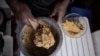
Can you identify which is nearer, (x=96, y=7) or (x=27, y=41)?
(x=27, y=41)

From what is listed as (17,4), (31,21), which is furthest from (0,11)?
(31,21)

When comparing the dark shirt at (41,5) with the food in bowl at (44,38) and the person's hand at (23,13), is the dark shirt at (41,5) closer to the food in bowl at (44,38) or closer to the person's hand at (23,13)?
the person's hand at (23,13)

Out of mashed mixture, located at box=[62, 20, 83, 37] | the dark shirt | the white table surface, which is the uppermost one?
the dark shirt

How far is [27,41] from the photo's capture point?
608mm

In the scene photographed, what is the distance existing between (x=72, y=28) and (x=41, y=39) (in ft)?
0.87

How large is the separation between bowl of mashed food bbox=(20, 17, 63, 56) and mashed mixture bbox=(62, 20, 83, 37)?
22 cm

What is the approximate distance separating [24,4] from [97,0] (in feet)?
2.10

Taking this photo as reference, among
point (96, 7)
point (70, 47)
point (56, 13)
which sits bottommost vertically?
point (70, 47)

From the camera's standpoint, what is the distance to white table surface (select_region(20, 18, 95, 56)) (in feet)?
2.66

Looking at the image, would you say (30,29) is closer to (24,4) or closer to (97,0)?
(24,4)

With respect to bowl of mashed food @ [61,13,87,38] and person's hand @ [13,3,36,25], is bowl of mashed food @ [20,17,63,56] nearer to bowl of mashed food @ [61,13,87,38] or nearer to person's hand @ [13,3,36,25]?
person's hand @ [13,3,36,25]

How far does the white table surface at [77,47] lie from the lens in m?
0.81

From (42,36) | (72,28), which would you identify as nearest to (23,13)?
(42,36)

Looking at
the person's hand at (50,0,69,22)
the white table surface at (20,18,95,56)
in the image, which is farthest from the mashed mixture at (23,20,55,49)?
the white table surface at (20,18,95,56)
